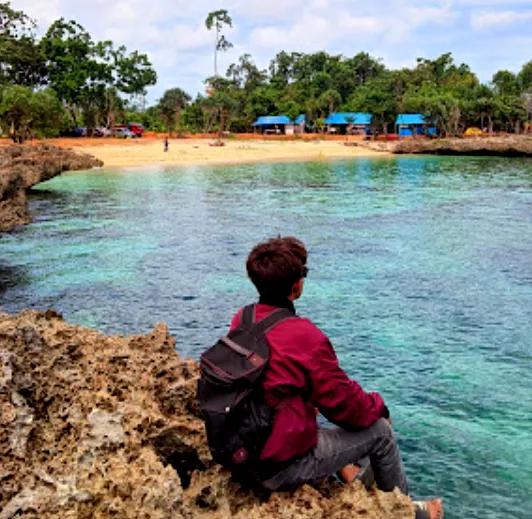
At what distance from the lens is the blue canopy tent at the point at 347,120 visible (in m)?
90.2

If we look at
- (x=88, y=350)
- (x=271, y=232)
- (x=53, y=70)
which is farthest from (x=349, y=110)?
(x=88, y=350)

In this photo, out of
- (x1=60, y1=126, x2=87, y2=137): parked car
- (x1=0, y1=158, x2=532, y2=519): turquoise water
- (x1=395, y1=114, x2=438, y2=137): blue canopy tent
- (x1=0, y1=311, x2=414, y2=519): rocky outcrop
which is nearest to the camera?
(x1=0, y1=311, x2=414, y2=519): rocky outcrop

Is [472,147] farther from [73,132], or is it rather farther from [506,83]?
[73,132]

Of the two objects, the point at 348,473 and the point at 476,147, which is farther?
the point at 476,147

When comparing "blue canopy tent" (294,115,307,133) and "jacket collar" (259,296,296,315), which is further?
"blue canopy tent" (294,115,307,133)

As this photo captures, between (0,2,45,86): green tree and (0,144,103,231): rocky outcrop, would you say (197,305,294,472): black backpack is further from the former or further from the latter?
(0,2,45,86): green tree

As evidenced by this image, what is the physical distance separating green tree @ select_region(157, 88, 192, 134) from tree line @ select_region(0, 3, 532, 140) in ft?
0.47

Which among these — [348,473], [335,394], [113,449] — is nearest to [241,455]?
[335,394]

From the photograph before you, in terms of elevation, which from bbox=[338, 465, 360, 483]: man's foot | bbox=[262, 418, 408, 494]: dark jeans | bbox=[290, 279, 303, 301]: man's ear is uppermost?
bbox=[290, 279, 303, 301]: man's ear

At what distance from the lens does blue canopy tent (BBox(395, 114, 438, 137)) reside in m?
85.4

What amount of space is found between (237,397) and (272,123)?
296 ft

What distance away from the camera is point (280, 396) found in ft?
11.2

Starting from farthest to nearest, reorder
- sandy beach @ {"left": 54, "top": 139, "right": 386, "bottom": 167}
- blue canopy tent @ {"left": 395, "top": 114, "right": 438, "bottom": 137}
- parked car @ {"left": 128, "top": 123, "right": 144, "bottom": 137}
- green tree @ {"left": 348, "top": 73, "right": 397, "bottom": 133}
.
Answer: green tree @ {"left": 348, "top": 73, "right": 397, "bottom": 133}
blue canopy tent @ {"left": 395, "top": 114, "right": 438, "bottom": 137}
parked car @ {"left": 128, "top": 123, "right": 144, "bottom": 137}
sandy beach @ {"left": 54, "top": 139, "right": 386, "bottom": 167}

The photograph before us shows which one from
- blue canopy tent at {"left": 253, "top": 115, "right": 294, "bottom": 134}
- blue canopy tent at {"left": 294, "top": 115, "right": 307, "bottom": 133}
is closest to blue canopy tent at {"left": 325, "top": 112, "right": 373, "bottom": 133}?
blue canopy tent at {"left": 294, "top": 115, "right": 307, "bottom": 133}
